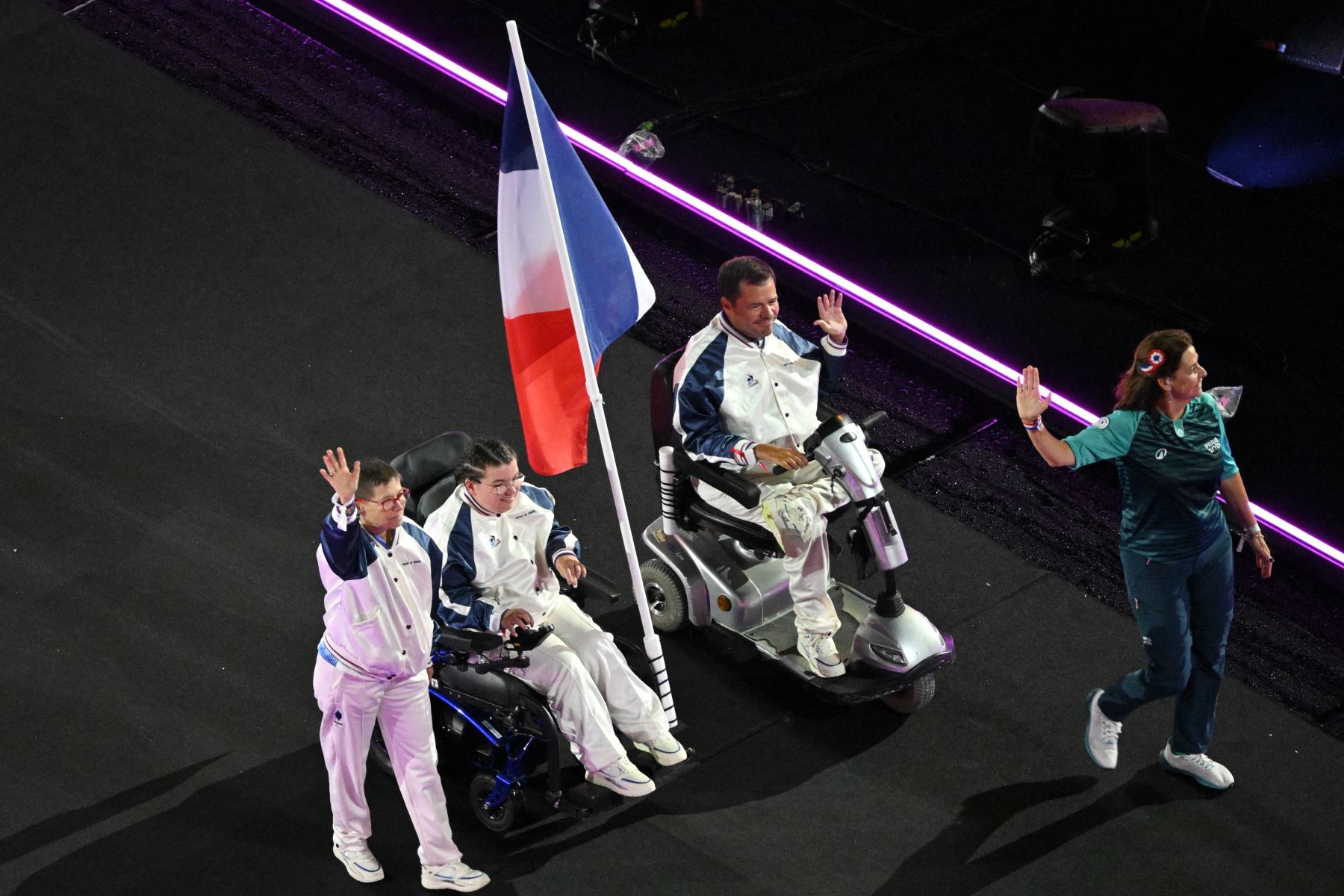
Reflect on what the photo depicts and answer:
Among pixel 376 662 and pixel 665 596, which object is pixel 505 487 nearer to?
pixel 376 662

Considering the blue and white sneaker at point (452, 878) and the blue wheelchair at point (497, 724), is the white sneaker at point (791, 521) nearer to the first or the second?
the blue wheelchair at point (497, 724)

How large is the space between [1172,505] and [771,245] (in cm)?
292

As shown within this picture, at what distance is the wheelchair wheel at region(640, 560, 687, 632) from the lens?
6430 mm

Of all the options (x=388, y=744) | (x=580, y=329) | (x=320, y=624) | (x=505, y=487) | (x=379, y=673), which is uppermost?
(x=580, y=329)

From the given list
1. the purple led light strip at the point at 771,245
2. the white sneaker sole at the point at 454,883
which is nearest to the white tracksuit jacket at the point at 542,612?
the white sneaker sole at the point at 454,883

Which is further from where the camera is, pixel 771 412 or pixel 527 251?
pixel 771 412

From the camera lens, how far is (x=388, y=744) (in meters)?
5.45

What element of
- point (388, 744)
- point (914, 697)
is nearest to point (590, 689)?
point (388, 744)

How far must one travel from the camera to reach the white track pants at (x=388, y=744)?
17.4ft

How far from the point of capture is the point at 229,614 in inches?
256

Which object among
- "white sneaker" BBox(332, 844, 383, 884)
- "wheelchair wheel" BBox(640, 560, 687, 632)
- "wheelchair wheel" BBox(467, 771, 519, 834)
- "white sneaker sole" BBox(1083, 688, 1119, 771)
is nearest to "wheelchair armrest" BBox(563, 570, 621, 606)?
"wheelchair wheel" BBox(640, 560, 687, 632)

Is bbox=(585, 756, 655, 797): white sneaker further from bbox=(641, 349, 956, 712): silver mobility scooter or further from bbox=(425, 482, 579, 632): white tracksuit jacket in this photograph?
bbox=(641, 349, 956, 712): silver mobility scooter

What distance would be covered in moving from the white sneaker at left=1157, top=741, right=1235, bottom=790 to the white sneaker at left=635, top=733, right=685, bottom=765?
152 cm

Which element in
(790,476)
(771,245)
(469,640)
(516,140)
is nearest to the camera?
(516,140)
